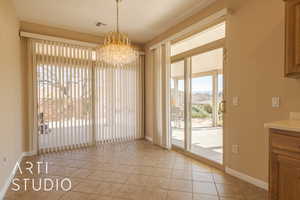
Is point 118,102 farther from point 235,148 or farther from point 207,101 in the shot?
point 235,148

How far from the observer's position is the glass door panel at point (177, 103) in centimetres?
417

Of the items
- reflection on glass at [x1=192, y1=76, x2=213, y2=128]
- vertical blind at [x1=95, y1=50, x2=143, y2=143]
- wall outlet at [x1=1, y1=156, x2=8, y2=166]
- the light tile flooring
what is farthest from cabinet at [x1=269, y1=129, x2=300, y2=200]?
vertical blind at [x1=95, y1=50, x2=143, y2=143]

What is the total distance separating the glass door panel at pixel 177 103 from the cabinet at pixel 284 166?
241 cm

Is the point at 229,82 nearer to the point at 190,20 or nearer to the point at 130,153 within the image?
the point at 190,20

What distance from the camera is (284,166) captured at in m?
1.67

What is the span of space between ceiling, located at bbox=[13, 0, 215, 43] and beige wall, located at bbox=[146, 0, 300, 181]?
0.80m

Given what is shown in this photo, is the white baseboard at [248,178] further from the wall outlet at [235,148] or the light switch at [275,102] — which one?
the light switch at [275,102]

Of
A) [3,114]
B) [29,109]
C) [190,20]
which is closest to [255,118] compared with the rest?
[190,20]

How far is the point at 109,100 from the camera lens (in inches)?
189

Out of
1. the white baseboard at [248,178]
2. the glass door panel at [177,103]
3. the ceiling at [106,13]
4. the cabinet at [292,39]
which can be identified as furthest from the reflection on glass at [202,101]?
the cabinet at [292,39]

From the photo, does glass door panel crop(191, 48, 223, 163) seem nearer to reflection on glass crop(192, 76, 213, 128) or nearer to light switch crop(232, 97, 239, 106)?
reflection on glass crop(192, 76, 213, 128)

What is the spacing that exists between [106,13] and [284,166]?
11.9ft

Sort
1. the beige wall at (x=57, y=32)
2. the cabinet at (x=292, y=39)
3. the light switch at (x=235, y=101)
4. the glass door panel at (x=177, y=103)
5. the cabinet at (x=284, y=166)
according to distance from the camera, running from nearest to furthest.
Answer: the cabinet at (x=284, y=166)
the cabinet at (x=292, y=39)
the light switch at (x=235, y=101)
the beige wall at (x=57, y=32)
the glass door panel at (x=177, y=103)

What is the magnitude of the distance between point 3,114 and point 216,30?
11.7ft
